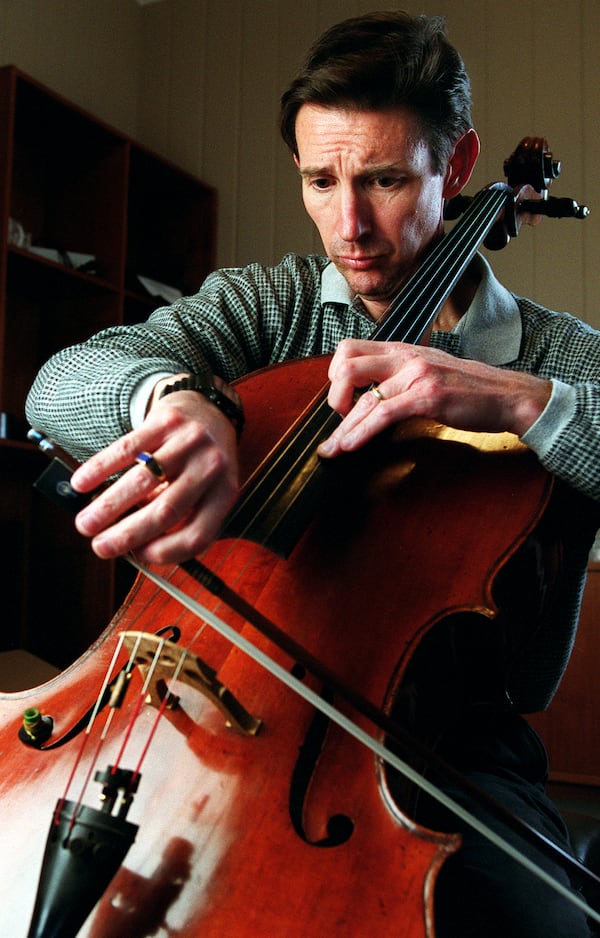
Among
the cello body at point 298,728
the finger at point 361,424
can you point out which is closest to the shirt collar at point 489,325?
the cello body at point 298,728

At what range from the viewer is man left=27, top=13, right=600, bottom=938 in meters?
0.57

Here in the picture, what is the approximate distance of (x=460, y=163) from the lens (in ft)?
3.96

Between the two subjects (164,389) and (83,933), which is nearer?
(83,933)

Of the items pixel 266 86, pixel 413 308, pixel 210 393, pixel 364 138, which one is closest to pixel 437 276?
pixel 413 308

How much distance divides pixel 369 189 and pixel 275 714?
29.9 inches

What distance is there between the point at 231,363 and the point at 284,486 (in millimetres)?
512

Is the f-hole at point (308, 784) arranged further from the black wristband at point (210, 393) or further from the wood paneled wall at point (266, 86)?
the wood paneled wall at point (266, 86)

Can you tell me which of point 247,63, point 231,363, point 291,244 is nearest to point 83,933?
point 231,363

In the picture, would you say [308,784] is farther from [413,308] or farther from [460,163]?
[460,163]

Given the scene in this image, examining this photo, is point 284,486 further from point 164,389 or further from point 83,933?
point 83,933

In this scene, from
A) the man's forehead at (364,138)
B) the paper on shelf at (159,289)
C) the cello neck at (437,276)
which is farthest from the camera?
the paper on shelf at (159,289)

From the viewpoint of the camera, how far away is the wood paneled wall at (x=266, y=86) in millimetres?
2941

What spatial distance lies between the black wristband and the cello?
0.06 meters

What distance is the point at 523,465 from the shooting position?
778 millimetres
